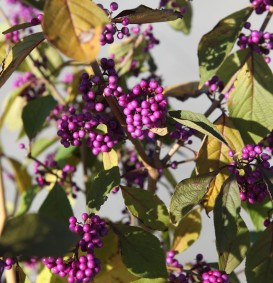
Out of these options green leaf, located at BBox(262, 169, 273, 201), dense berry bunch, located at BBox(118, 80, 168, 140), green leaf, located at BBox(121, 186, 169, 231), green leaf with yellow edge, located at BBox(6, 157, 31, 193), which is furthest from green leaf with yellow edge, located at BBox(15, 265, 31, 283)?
green leaf with yellow edge, located at BBox(6, 157, 31, 193)

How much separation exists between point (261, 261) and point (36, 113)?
640 mm

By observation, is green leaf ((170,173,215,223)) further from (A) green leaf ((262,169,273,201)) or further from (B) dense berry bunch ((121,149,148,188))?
(B) dense berry bunch ((121,149,148,188))

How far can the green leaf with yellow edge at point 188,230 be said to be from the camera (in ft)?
4.11

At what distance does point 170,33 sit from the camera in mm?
2707

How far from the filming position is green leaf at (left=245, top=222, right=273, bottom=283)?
938 mm

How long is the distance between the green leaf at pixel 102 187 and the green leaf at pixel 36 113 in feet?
1.44

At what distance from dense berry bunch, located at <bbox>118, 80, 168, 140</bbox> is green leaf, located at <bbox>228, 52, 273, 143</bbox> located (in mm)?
261

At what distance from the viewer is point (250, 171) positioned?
91 centimetres

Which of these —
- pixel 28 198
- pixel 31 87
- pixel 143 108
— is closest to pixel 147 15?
pixel 143 108

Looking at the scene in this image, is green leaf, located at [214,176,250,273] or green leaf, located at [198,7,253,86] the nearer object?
green leaf, located at [214,176,250,273]

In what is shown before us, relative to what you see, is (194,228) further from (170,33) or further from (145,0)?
(170,33)

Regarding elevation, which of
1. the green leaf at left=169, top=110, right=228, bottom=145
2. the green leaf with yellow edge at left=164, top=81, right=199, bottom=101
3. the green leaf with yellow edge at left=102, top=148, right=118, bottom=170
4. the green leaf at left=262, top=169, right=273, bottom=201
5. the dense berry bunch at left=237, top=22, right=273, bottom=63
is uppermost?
the dense berry bunch at left=237, top=22, right=273, bottom=63

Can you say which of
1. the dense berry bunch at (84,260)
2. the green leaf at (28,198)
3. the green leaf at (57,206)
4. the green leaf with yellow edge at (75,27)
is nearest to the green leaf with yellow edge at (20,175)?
the green leaf at (28,198)

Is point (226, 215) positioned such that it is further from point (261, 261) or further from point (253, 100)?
point (253, 100)
